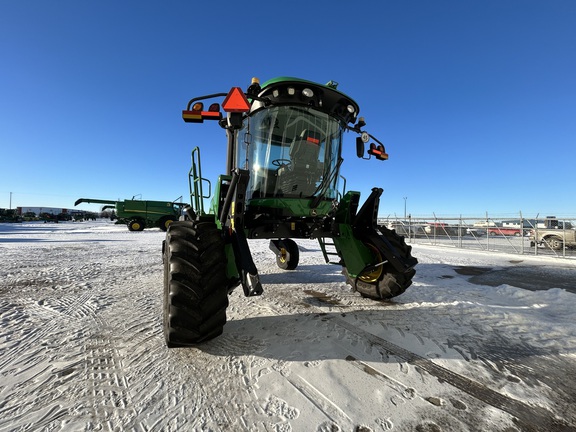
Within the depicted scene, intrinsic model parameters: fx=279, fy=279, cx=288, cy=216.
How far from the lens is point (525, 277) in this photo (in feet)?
22.7

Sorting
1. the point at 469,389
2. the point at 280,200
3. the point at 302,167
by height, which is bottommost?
the point at 469,389

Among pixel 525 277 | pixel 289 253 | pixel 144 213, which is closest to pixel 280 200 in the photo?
pixel 289 253

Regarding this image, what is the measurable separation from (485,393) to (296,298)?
2855mm

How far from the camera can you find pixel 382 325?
11.1 feet

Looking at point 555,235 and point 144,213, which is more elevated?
point 144,213

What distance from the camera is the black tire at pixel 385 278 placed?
4039 millimetres

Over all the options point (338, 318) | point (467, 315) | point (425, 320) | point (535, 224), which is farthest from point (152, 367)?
point (535, 224)

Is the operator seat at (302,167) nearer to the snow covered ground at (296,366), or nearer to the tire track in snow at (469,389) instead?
the snow covered ground at (296,366)

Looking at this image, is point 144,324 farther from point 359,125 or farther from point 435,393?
point 359,125

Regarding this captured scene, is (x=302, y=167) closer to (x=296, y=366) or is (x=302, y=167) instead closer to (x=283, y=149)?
(x=283, y=149)

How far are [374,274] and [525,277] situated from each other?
5178 mm

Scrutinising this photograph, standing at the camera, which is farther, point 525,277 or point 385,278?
point 525,277

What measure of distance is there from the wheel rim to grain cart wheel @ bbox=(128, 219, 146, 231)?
982 inches

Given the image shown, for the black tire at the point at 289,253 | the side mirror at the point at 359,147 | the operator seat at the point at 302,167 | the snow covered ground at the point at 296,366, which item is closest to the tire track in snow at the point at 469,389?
the snow covered ground at the point at 296,366
